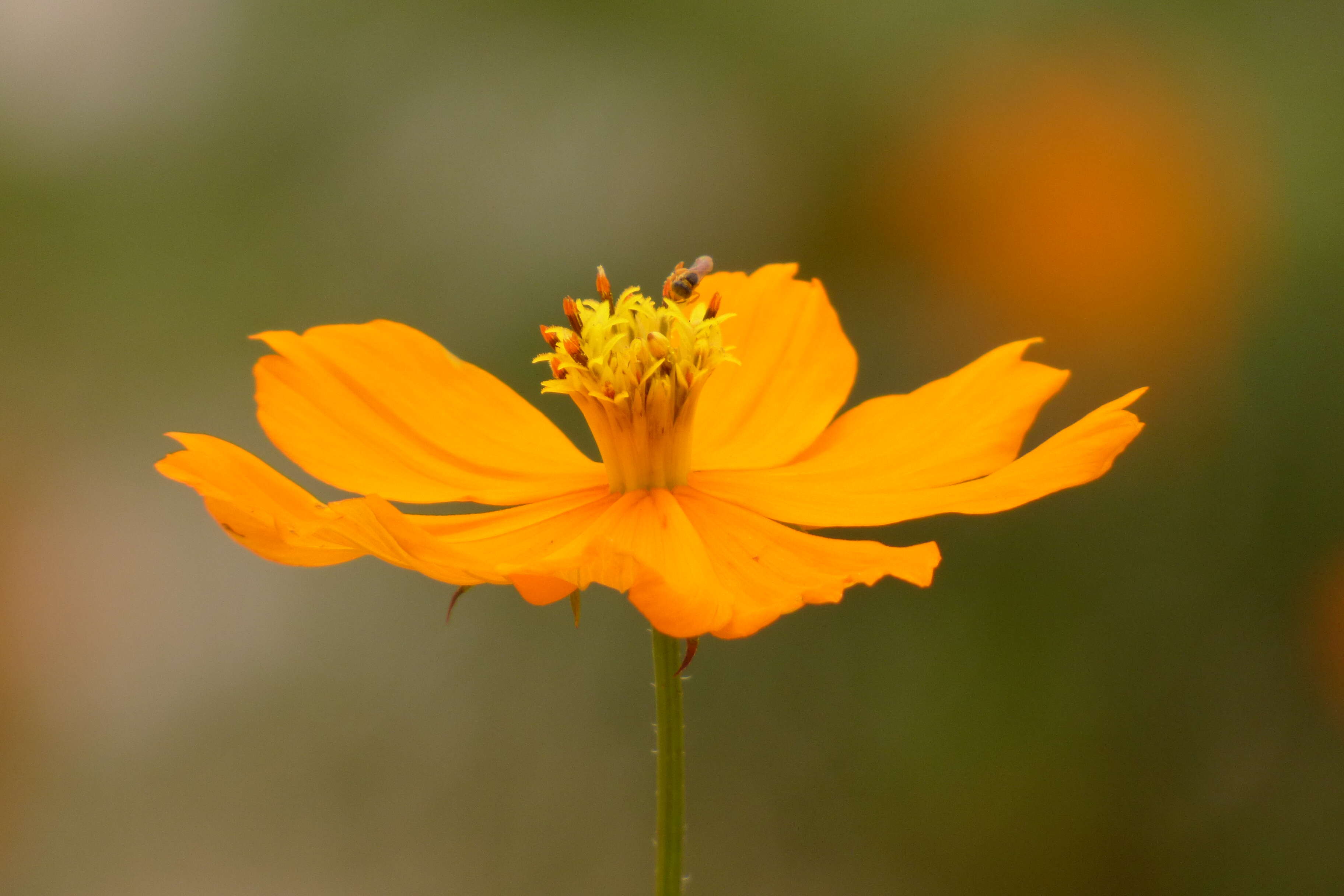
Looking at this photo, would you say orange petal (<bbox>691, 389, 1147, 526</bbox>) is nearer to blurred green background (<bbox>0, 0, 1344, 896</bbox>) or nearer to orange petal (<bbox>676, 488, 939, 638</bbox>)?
orange petal (<bbox>676, 488, 939, 638</bbox>)

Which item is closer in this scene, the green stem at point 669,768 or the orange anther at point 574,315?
the green stem at point 669,768

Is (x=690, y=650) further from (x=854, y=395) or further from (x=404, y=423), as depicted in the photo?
(x=854, y=395)

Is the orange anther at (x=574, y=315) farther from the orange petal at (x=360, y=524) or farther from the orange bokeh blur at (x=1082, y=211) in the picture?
the orange bokeh blur at (x=1082, y=211)

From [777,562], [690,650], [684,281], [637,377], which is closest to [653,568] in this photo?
[690,650]

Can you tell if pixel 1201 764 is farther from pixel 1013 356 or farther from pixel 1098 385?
pixel 1013 356

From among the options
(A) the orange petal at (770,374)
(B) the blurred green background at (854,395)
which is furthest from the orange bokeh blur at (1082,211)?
(A) the orange petal at (770,374)

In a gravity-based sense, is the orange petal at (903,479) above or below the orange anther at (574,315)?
below

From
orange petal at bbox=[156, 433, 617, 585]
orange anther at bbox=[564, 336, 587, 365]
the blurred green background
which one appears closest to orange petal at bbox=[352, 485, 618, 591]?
orange petal at bbox=[156, 433, 617, 585]
